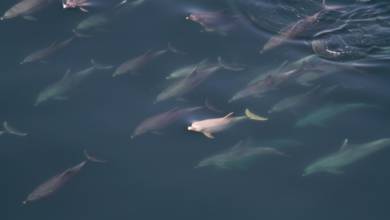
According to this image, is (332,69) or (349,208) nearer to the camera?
(349,208)

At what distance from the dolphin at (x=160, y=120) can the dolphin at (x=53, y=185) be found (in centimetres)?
73

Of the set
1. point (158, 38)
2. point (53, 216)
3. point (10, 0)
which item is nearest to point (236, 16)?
point (158, 38)

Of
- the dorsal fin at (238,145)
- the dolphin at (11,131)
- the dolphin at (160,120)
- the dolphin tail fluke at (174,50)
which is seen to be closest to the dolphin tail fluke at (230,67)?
the dolphin tail fluke at (174,50)

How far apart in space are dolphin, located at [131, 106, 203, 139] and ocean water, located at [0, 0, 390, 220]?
0.22ft

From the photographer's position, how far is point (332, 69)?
7.84 metres

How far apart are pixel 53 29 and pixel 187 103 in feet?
7.78

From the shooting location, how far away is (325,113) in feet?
23.6

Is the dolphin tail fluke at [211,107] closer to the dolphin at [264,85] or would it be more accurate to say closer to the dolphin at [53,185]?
the dolphin at [264,85]

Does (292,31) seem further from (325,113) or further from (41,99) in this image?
(41,99)

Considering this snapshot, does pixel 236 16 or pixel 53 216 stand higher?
pixel 236 16

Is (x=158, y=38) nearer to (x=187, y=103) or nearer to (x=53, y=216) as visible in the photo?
(x=187, y=103)

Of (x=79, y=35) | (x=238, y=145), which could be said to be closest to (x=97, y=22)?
(x=79, y=35)

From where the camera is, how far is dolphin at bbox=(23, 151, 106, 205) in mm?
6664

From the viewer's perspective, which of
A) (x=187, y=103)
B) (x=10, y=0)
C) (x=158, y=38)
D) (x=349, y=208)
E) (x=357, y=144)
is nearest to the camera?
(x=349, y=208)
